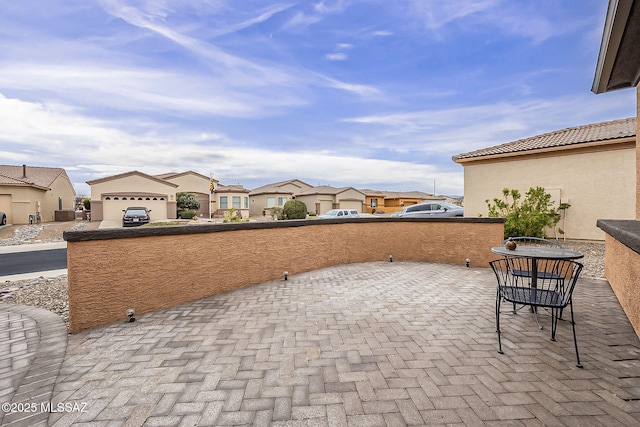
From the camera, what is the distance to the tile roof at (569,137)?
1023 centimetres

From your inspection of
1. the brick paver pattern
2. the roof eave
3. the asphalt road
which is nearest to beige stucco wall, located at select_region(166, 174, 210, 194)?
the asphalt road

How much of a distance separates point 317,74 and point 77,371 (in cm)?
1481

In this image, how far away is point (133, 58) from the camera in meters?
8.95

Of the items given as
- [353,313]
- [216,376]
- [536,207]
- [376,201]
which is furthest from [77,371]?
[376,201]

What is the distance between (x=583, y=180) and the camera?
10.4 meters

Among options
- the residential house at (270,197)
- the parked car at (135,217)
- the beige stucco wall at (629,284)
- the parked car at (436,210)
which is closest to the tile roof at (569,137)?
the parked car at (436,210)

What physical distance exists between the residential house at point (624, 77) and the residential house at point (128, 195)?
2886 centimetres

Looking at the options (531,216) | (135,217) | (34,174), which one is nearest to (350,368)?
(531,216)

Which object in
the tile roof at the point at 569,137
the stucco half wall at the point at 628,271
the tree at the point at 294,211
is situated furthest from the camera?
the tree at the point at 294,211

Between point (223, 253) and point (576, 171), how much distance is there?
13.8 meters

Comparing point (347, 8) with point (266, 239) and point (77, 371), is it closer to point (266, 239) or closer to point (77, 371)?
point (266, 239)

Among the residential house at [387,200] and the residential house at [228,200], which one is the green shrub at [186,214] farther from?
the residential house at [387,200]

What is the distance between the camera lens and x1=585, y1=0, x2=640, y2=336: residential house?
9.49ft

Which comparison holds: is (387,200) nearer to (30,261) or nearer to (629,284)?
(629,284)
